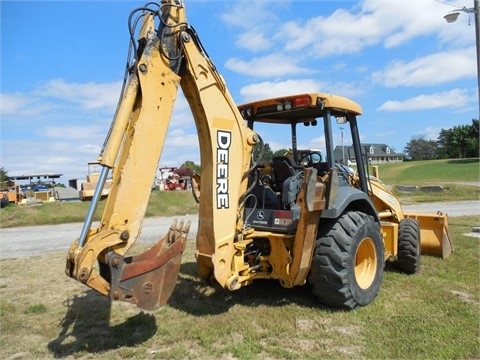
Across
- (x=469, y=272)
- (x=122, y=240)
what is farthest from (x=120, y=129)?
(x=469, y=272)

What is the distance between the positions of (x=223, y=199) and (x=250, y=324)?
1.33m

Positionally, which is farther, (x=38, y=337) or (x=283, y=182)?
(x=283, y=182)

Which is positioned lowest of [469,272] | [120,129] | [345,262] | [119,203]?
[469,272]

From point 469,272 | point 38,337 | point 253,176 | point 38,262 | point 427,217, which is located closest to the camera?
point 38,337

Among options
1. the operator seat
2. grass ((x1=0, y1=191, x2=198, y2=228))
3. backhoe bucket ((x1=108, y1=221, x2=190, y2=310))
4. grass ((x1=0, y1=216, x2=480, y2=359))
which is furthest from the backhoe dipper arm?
grass ((x1=0, y1=191, x2=198, y2=228))

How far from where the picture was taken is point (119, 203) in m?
3.83

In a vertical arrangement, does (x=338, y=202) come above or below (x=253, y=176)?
below

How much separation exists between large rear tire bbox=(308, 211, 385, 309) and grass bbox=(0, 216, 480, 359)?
0.16 m

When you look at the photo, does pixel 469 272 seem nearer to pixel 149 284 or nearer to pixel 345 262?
pixel 345 262

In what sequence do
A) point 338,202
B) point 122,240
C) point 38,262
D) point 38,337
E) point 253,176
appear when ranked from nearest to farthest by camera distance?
point 122,240
point 38,337
point 338,202
point 253,176
point 38,262

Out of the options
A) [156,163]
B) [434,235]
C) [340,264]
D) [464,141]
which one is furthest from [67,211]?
[464,141]

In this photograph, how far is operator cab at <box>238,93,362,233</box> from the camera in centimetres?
525

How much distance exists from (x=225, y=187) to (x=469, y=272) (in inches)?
164

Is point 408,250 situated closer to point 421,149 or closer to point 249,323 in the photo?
point 249,323
